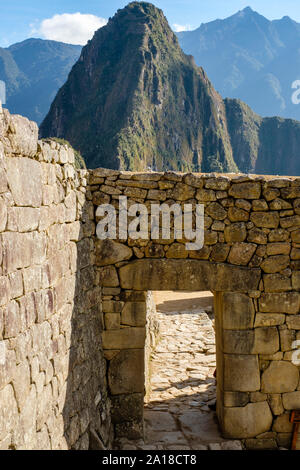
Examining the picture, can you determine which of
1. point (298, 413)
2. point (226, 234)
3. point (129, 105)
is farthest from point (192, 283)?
point (129, 105)

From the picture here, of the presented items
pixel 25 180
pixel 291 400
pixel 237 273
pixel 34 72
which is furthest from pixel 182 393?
pixel 34 72

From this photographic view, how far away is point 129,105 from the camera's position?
84562mm

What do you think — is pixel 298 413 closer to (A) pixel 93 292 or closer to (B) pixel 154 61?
(A) pixel 93 292

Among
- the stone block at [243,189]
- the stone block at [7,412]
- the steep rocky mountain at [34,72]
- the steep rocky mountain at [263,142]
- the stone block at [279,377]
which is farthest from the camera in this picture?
the steep rocky mountain at [34,72]

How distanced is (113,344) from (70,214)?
73.6 inches

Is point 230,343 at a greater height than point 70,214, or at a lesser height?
lesser

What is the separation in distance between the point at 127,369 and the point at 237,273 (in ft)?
5.87

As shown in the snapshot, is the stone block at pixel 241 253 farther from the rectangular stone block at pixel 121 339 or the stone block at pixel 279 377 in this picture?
the rectangular stone block at pixel 121 339

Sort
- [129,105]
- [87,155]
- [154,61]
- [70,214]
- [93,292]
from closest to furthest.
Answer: [70,214]
[93,292]
[87,155]
[129,105]
[154,61]

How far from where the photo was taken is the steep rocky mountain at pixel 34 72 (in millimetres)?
140250

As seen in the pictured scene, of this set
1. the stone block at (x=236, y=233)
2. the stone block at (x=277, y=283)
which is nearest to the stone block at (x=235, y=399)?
the stone block at (x=277, y=283)

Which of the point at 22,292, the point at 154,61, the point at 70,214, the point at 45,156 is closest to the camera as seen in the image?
the point at 22,292

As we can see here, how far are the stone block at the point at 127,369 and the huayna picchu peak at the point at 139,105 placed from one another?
65937 mm

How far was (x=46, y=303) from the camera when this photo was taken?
3561 mm
